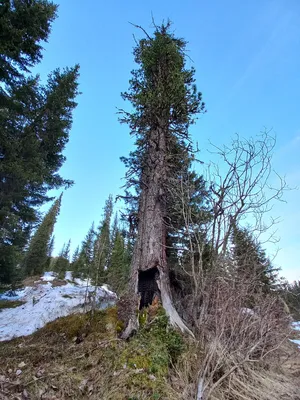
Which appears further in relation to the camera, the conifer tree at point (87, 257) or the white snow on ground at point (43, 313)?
A: the conifer tree at point (87, 257)

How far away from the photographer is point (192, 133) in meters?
7.63

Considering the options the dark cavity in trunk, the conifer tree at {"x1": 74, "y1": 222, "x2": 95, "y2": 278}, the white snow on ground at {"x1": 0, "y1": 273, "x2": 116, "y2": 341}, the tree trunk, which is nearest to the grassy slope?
the tree trunk

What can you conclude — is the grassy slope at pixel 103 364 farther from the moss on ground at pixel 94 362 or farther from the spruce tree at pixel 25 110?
the spruce tree at pixel 25 110

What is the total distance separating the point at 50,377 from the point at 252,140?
5020 mm

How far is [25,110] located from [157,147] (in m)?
5.53

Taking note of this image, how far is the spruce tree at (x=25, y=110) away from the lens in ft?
24.9

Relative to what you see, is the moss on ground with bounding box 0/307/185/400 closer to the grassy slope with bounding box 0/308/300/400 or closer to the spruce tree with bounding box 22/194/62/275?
the grassy slope with bounding box 0/308/300/400

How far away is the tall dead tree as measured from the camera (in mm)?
4699

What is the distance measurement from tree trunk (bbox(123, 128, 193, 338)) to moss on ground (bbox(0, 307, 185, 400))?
0.42 metres

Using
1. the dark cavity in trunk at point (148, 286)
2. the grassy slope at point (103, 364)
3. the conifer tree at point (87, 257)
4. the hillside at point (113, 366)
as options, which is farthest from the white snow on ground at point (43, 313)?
the hillside at point (113, 366)

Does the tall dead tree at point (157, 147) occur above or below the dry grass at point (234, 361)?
above

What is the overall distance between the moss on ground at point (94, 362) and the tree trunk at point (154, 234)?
0.42 metres

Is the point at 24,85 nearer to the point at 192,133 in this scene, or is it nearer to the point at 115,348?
the point at 192,133

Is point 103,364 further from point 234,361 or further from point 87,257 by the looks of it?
point 87,257
